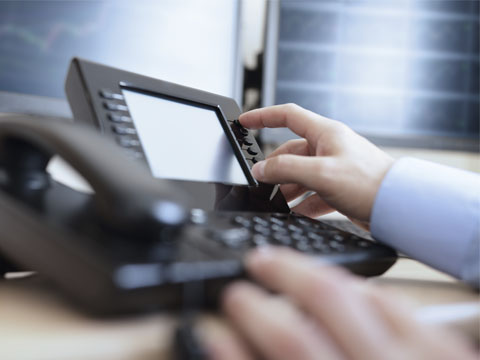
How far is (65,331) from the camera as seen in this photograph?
6.6 inches

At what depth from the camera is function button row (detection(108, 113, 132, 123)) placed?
0.33 meters

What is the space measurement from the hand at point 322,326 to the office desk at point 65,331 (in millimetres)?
23

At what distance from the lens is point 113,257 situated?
176 mm

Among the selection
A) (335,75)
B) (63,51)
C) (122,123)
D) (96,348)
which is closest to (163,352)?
(96,348)

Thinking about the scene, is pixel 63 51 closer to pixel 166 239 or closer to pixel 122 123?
pixel 122 123

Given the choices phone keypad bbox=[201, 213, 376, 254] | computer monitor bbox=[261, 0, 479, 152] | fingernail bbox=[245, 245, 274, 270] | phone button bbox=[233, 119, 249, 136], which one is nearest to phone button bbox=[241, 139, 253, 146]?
phone button bbox=[233, 119, 249, 136]

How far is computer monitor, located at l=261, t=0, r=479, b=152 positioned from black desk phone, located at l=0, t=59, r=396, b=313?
1.51 feet

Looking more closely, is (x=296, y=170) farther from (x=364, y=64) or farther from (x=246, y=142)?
(x=364, y=64)

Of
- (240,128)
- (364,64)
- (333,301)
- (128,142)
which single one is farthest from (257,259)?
(364,64)

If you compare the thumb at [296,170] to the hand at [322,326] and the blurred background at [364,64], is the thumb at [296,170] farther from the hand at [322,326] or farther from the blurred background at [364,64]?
the blurred background at [364,64]

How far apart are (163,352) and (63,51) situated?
64cm

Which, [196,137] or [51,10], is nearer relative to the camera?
[196,137]

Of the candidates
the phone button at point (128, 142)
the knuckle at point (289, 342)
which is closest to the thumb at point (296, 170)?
→ the phone button at point (128, 142)

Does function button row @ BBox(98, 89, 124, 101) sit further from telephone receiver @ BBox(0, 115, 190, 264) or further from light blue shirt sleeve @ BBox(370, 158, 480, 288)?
light blue shirt sleeve @ BBox(370, 158, 480, 288)
